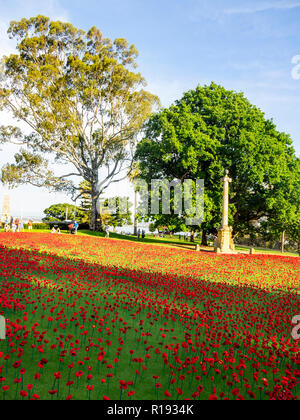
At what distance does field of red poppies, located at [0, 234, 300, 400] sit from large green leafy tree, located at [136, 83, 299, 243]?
13.0m

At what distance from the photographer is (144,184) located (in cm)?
3152

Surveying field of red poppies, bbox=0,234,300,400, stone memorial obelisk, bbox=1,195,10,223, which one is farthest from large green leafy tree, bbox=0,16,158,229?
field of red poppies, bbox=0,234,300,400

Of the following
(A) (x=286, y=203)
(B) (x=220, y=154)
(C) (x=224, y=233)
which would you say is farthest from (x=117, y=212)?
(A) (x=286, y=203)

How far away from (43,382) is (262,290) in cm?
984

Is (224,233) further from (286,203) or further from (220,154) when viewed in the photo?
(220,154)

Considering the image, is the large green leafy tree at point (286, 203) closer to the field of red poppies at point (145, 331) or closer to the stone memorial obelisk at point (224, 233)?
the stone memorial obelisk at point (224, 233)

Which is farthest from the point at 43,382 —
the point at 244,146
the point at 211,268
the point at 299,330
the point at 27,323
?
the point at 244,146

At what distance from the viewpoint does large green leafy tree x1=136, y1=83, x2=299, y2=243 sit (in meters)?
29.3

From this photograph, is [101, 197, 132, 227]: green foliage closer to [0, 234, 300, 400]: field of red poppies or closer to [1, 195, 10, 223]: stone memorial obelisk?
[1, 195, 10, 223]: stone memorial obelisk

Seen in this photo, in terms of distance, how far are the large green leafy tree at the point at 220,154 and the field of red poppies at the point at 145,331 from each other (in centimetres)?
1300

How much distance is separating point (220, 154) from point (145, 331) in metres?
26.1

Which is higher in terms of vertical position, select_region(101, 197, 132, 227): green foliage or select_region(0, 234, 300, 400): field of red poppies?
select_region(101, 197, 132, 227): green foliage

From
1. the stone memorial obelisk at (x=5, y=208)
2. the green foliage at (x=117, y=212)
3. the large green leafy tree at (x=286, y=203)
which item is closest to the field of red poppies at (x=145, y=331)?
the large green leafy tree at (x=286, y=203)
